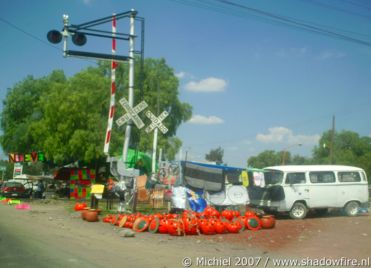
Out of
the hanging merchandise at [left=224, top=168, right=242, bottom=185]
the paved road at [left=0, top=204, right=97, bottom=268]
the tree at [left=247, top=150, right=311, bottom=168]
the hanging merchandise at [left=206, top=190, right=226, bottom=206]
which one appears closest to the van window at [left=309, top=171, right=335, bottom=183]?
the hanging merchandise at [left=224, top=168, right=242, bottom=185]

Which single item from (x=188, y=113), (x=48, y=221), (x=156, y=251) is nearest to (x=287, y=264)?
(x=156, y=251)

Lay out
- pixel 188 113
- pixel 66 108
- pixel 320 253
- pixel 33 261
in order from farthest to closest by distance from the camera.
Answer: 1. pixel 188 113
2. pixel 66 108
3. pixel 320 253
4. pixel 33 261

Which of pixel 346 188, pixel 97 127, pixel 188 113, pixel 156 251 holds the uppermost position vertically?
pixel 188 113

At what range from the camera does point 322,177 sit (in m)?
19.5

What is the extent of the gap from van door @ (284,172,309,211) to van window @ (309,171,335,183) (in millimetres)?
408

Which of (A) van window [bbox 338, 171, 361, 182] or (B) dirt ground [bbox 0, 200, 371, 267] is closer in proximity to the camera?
(B) dirt ground [bbox 0, 200, 371, 267]

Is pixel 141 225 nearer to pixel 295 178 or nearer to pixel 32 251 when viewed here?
pixel 32 251

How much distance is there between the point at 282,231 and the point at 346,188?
647 cm

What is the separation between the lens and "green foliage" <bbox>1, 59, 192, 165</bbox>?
32375mm

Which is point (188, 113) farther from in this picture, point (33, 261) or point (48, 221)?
point (33, 261)

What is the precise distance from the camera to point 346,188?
1984 centimetres

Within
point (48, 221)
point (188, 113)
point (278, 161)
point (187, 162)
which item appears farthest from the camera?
point (278, 161)

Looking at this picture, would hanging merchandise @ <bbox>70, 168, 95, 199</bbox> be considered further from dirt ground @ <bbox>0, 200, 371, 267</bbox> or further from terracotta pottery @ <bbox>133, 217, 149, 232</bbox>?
terracotta pottery @ <bbox>133, 217, 149, 232</bbox>

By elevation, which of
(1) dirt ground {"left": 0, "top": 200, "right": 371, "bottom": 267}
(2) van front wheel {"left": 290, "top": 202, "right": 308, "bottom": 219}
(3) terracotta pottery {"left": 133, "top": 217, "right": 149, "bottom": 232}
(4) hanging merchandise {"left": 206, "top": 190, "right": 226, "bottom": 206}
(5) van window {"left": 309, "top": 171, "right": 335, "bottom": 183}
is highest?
(5) van window {"left": 309, "top": 171, "right": 335, "bottom": 183}
